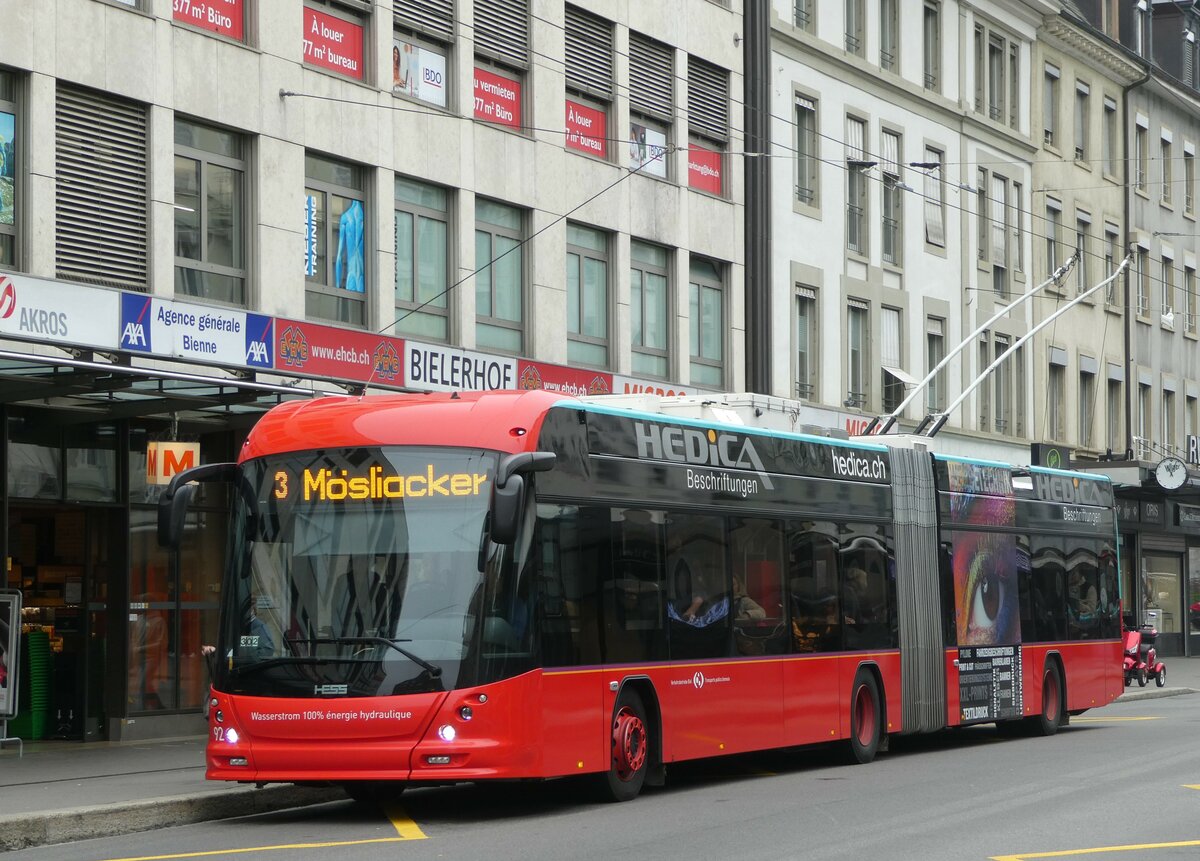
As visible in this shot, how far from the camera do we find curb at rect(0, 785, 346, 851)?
12766mm

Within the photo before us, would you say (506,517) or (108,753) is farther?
(108,753)

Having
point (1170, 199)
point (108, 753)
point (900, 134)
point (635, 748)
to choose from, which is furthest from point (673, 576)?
point (1170, 199)

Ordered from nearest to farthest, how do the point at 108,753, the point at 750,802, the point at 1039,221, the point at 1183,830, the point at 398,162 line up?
the point at 1183,830
the point at 750,802
the point at 108,753
the point at 398,162
the point at 1039,221

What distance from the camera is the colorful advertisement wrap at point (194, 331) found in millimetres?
20438

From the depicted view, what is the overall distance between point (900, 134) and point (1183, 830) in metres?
27.0

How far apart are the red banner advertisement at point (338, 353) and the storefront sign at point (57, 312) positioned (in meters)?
2.83

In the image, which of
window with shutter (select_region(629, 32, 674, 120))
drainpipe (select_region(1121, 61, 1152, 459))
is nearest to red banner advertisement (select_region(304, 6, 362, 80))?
window with shutter (select_region(629, 32, 674, 120))

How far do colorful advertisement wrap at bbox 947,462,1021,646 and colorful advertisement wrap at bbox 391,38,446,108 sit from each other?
8.53 m

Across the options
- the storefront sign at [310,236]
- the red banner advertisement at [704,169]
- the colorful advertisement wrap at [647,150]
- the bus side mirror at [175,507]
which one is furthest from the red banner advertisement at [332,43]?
the bus side mirror at [175,507]

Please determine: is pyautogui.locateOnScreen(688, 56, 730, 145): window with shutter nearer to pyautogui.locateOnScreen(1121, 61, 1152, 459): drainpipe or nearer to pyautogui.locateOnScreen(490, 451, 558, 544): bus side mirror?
pyautogui.locateOnScreen(490, 451, 558, 544): bus side mirror

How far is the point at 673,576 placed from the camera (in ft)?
52.3

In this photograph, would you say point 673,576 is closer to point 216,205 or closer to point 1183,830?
point 1183,830

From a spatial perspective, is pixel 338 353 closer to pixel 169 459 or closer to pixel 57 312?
pixel 169 459

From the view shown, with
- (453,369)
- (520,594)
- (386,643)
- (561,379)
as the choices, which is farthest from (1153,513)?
(386,643)
